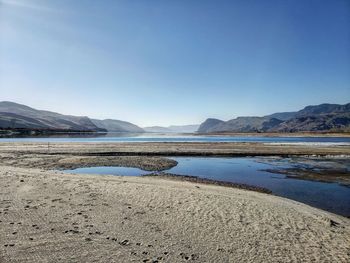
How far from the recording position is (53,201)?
15062 millimetres

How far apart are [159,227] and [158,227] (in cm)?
4

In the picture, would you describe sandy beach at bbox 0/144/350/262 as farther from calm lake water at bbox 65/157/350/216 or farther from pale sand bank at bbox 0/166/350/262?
calm lake water at bbox 65/157/350/216

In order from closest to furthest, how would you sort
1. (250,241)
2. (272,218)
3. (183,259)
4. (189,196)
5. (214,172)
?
(183,259), (250,241), (272,218), (189,196), (214,172)

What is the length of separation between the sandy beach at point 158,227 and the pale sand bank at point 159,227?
1.2 inches

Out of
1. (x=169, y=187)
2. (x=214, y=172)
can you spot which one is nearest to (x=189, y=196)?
(x=169, y=187)

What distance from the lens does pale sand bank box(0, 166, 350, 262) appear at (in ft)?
31.3

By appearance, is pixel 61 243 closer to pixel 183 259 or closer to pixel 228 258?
pixel 183 259

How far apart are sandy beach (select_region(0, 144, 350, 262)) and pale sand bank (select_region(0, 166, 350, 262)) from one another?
0.10 ft

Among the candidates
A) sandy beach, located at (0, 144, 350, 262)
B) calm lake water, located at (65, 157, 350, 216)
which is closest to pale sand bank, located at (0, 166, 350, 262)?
sandy beach, located at (0, 144, 350, 262)

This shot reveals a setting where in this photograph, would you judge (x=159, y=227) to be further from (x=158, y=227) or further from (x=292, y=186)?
(x=292, y=186)

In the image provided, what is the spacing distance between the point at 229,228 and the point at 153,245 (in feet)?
11.8

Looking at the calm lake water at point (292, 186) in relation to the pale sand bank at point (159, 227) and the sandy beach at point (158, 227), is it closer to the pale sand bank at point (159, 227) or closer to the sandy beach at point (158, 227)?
the sandy beach at point (158, 227)

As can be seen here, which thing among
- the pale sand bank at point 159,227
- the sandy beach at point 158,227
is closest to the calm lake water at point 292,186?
the sandy beach at point 158,227

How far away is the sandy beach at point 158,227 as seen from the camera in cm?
954
